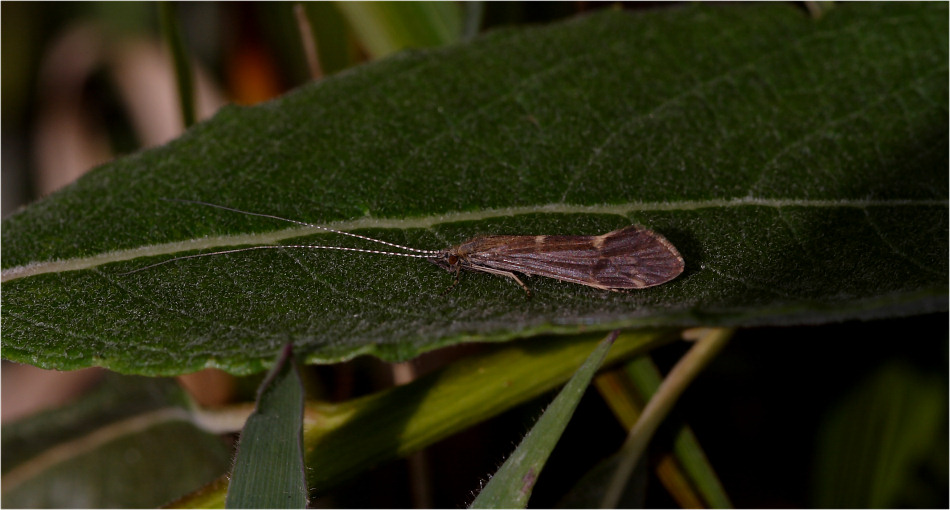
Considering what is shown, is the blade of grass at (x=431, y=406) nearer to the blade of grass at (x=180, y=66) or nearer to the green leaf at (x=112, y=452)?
the green leaf at (x=112, y=452)

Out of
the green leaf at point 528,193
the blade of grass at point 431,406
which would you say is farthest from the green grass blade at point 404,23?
the blade of grass at point 431,406

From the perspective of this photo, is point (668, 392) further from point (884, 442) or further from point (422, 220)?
point (884, 442)

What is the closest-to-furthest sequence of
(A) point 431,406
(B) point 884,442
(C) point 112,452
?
(A) point 431,406 < (B) point 884,442 < (C) point 112,452

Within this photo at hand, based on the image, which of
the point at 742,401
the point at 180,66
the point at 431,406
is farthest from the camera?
the point at 180,66

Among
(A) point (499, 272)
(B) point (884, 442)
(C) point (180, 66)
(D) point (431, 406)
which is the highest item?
(C) point (180, 66)

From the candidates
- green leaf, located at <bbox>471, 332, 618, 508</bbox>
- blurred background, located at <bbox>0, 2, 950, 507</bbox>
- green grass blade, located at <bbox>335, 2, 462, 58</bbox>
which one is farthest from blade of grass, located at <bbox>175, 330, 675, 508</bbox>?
green grass blade, located at <bbox>335, 2, 462, 58</bbox>

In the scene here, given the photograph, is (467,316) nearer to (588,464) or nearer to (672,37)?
(588,464)

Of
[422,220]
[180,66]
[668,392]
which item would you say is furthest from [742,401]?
[180,66]
